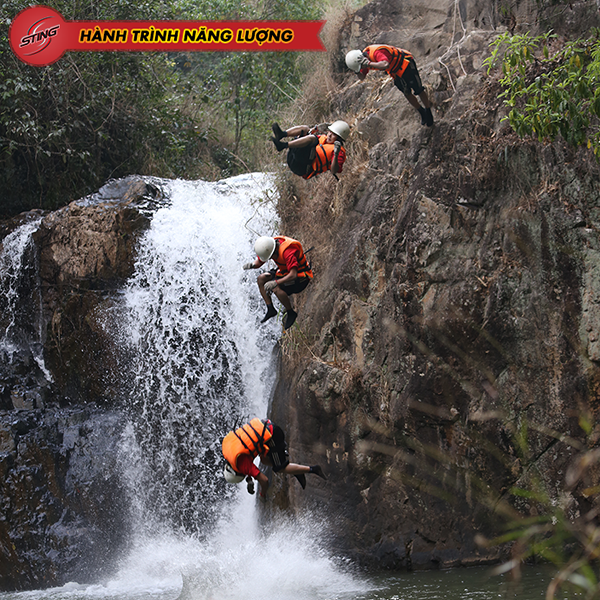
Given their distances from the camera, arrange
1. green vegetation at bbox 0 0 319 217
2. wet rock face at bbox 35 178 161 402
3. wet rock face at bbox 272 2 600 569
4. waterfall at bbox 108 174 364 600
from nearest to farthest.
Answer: wet rock face at bbox 272 2 600 569, waterfall at bbox 108 174 364 600, wet rock face at bbox 35 178 161 402, green vegetation at bbox 0 0 319 217

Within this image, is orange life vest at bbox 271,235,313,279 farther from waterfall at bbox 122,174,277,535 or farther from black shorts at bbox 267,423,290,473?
waterfall at bbox 122,174,277,535

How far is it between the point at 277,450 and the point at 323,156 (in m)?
3.78

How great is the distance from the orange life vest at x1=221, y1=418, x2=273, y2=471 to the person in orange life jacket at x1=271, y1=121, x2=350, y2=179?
11.4 ft

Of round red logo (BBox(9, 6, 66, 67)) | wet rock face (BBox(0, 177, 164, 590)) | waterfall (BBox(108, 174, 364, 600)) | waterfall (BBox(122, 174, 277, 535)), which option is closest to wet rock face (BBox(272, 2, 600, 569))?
waterfall (BBox(108, 174, 364, 600))

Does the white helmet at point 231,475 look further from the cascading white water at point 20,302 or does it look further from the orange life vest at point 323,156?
the cascading white water at point 20,302

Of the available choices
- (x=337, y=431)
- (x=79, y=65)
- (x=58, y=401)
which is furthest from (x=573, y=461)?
(x=79, y=65)

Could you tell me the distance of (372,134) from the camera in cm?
936

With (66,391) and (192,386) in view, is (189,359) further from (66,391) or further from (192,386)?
(66,391)

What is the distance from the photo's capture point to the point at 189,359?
396 inches

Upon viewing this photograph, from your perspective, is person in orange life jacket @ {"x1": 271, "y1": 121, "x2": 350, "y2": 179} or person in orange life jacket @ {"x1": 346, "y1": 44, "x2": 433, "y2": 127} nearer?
person in orange life jacket @ {"x1": 346, "y1": 44, "x2": 433, "y2": 127}

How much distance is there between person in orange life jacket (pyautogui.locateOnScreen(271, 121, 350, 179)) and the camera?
818 centimetres

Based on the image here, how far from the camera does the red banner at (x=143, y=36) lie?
41.9 ft

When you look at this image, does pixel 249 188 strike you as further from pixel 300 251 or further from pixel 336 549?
pixel 336 549

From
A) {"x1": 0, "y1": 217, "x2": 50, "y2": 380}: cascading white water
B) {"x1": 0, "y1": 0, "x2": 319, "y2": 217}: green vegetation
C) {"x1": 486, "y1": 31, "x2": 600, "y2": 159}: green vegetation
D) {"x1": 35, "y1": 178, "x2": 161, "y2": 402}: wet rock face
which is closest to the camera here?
{"x1": 486, "y1": 31, "x2": 600, "y2": 159}: green vegetation
